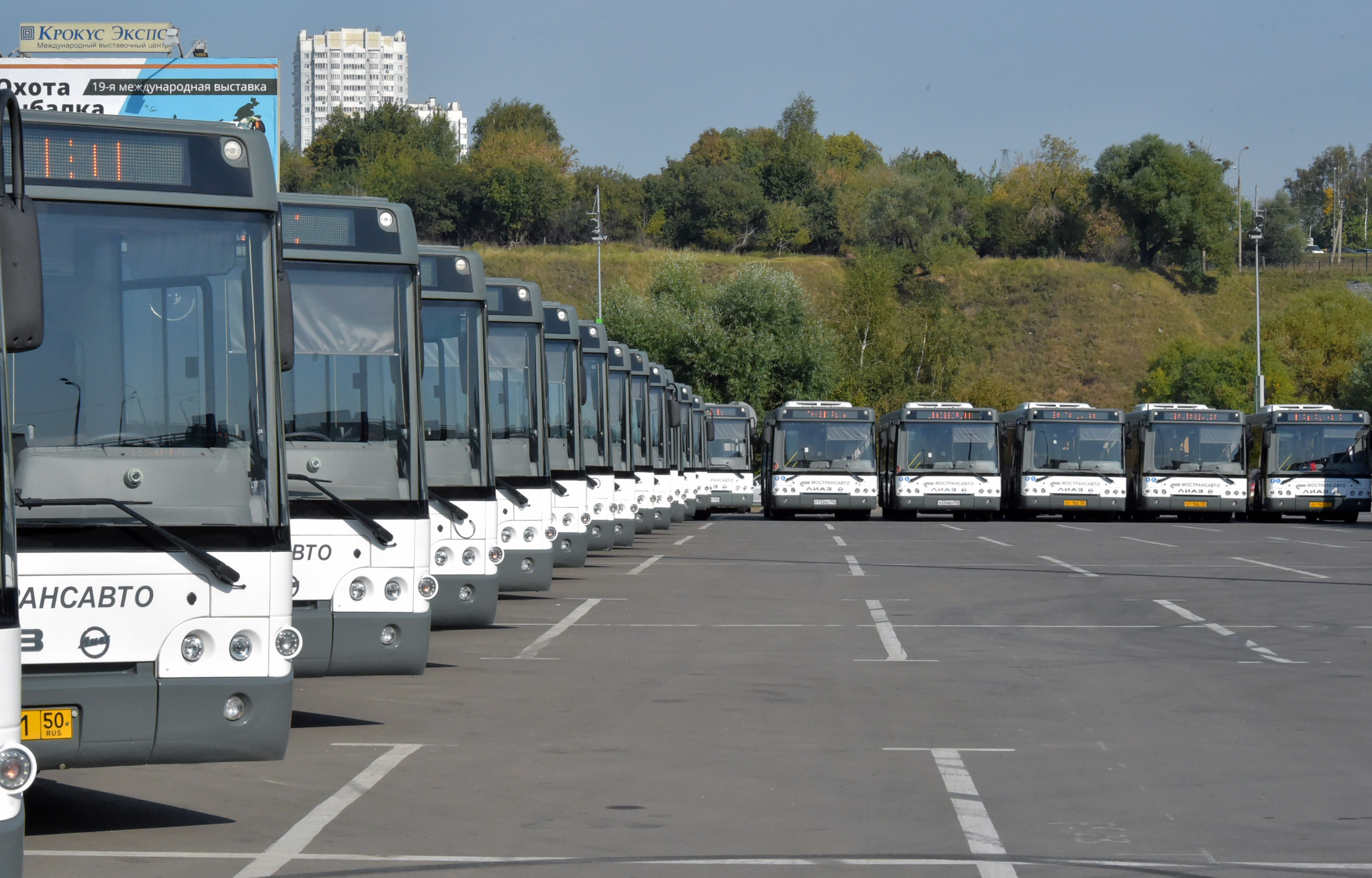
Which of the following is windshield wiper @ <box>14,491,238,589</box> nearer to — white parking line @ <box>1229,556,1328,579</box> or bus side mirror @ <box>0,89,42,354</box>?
bus side mirror @ <box>0,89,42,354</box>

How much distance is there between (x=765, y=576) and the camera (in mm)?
22734

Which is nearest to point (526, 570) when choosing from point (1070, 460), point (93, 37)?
point (93, 37)

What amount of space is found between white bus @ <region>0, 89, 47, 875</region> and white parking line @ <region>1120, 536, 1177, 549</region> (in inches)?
1037

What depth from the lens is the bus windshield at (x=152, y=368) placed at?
6992 mm

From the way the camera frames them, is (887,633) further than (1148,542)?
No

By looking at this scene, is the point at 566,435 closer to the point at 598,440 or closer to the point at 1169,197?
the point at 598,440

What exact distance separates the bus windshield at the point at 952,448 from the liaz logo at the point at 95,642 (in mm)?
39116

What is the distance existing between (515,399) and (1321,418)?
33.7 meters

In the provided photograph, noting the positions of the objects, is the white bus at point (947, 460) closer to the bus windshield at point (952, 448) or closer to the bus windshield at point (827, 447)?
the bus windshield at point (952, 448)

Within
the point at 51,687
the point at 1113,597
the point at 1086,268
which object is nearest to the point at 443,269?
the point at 51,687

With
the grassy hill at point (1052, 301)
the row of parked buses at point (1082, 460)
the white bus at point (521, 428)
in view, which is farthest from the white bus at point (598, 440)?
the grassy hill at point (1052, 301)

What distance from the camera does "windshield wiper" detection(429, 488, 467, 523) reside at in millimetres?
13047

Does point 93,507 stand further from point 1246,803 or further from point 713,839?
point 1246,803

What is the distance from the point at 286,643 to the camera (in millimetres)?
7027
